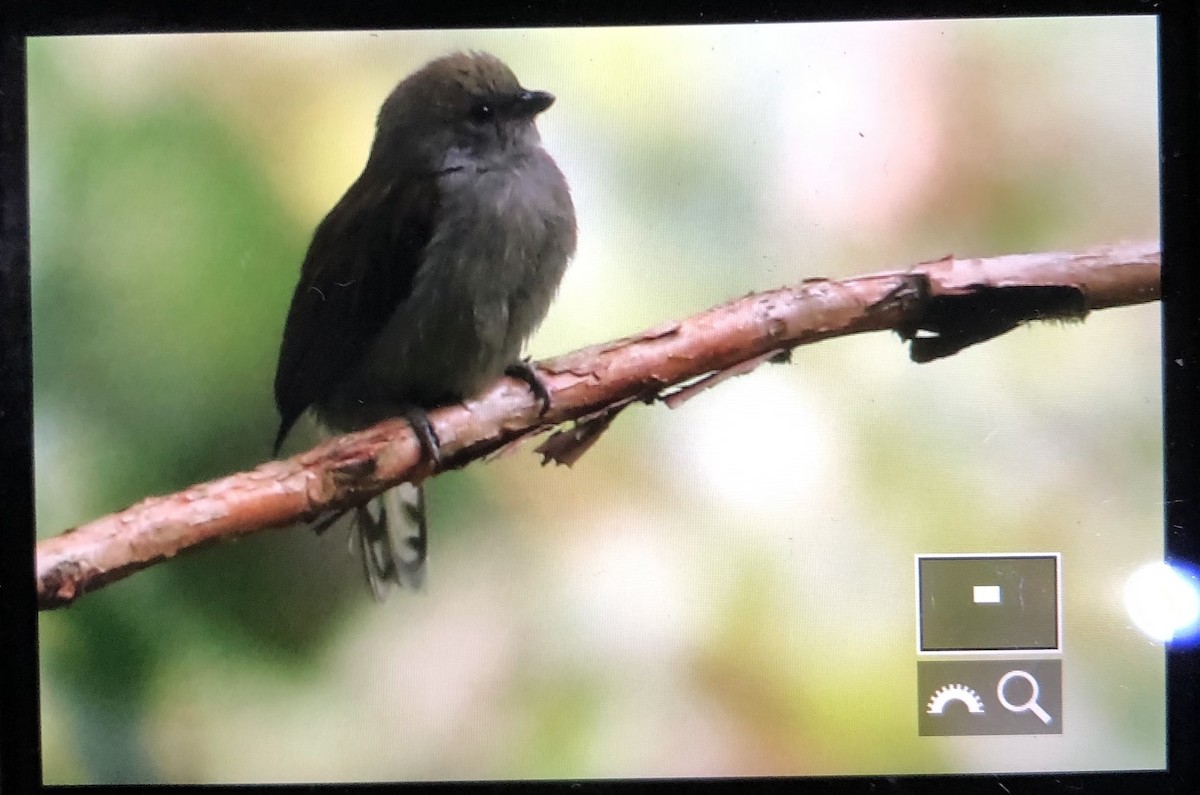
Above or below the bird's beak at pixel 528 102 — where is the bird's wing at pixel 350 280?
below

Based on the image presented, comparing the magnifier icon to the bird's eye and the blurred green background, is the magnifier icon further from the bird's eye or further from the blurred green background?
the bird's eye

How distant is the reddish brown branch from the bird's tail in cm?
2

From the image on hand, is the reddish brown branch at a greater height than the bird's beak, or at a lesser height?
lesser

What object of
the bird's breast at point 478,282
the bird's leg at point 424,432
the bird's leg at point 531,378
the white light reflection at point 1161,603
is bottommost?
the white light reflection at point 1161,603

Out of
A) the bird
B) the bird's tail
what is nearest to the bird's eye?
the bird

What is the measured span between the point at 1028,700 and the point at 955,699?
0.07m

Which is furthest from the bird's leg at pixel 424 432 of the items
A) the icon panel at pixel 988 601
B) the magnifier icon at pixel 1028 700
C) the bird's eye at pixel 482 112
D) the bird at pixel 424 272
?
the magnifier icon at pixel 1028 700

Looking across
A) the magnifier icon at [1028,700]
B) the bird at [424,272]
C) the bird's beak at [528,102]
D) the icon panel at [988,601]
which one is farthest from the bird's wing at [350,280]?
the magnifier icon at [1028,700]

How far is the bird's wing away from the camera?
874 millimetres

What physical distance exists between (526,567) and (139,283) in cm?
45

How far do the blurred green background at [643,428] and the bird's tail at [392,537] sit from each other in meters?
0.02

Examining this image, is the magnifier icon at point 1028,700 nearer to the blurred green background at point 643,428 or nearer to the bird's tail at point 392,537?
the blurred green background at point 643,428

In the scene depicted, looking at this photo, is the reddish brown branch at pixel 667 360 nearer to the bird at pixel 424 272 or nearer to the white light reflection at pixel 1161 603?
the bird at pixel 424 272

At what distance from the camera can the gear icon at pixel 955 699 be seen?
36.0 inches
